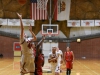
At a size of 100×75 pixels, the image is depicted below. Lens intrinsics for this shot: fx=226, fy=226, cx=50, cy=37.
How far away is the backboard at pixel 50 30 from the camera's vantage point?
86.1ft

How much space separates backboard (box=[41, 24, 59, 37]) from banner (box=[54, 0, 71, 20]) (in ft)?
6.42

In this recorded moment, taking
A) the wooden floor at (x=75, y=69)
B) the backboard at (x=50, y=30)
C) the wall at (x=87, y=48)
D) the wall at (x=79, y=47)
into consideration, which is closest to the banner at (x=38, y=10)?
the backboard at (x=50, y=30)

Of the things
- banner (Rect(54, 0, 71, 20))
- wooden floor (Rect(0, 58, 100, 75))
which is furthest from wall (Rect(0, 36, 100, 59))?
wooden floor (Rect(0, 58, 100, 75))

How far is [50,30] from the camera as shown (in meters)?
26.2

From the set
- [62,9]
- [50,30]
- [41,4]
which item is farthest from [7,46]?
[62,9]

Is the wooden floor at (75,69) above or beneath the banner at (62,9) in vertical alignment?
beneath

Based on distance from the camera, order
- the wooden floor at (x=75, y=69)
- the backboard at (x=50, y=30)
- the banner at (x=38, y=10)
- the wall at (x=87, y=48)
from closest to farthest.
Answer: the wooden floor at (x=75, y=69)
the backboard at (x=50, y=30)
the banner at (x=38, y=10)
the wall at (x=87, y=48)

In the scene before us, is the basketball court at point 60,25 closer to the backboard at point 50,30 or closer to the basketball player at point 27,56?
the backboard at point 50,30

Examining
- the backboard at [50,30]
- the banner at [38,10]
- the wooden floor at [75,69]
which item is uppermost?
the banner at [38,10]

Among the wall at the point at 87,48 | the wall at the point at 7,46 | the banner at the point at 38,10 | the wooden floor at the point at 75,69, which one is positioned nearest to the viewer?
Answer: the wooden floor at the point at 75,69

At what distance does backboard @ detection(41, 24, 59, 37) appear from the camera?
26242 millimetres

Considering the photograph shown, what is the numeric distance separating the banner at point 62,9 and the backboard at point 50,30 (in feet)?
6.42

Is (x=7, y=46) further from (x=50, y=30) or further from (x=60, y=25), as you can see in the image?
(x=60, y=25)

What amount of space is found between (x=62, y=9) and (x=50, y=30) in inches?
155
